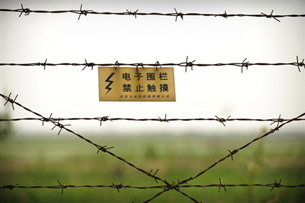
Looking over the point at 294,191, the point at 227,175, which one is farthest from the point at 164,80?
the point at 294,191

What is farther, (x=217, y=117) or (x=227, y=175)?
(x=227, y=175)

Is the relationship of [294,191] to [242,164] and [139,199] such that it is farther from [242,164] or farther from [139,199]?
[139,199]

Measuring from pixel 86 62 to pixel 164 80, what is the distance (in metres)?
0.46

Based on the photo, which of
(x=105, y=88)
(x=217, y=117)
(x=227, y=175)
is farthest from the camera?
(x=227, y=175)

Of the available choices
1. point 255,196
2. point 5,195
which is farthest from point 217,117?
point 5,195

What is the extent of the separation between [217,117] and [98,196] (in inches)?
34.1

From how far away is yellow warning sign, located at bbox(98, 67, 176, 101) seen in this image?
1725 mm

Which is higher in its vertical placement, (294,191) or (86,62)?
(86,62)

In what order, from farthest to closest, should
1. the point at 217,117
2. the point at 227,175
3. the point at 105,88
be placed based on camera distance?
the point at 227,175 → the point at 217,117 → the point at 105,88

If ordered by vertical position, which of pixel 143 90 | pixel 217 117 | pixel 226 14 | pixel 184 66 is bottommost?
pixel 217 117

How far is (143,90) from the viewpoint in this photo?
1.74 meters

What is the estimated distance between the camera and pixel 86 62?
1797 mm

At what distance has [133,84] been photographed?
174cm

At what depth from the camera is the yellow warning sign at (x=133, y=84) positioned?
1.72 metres
